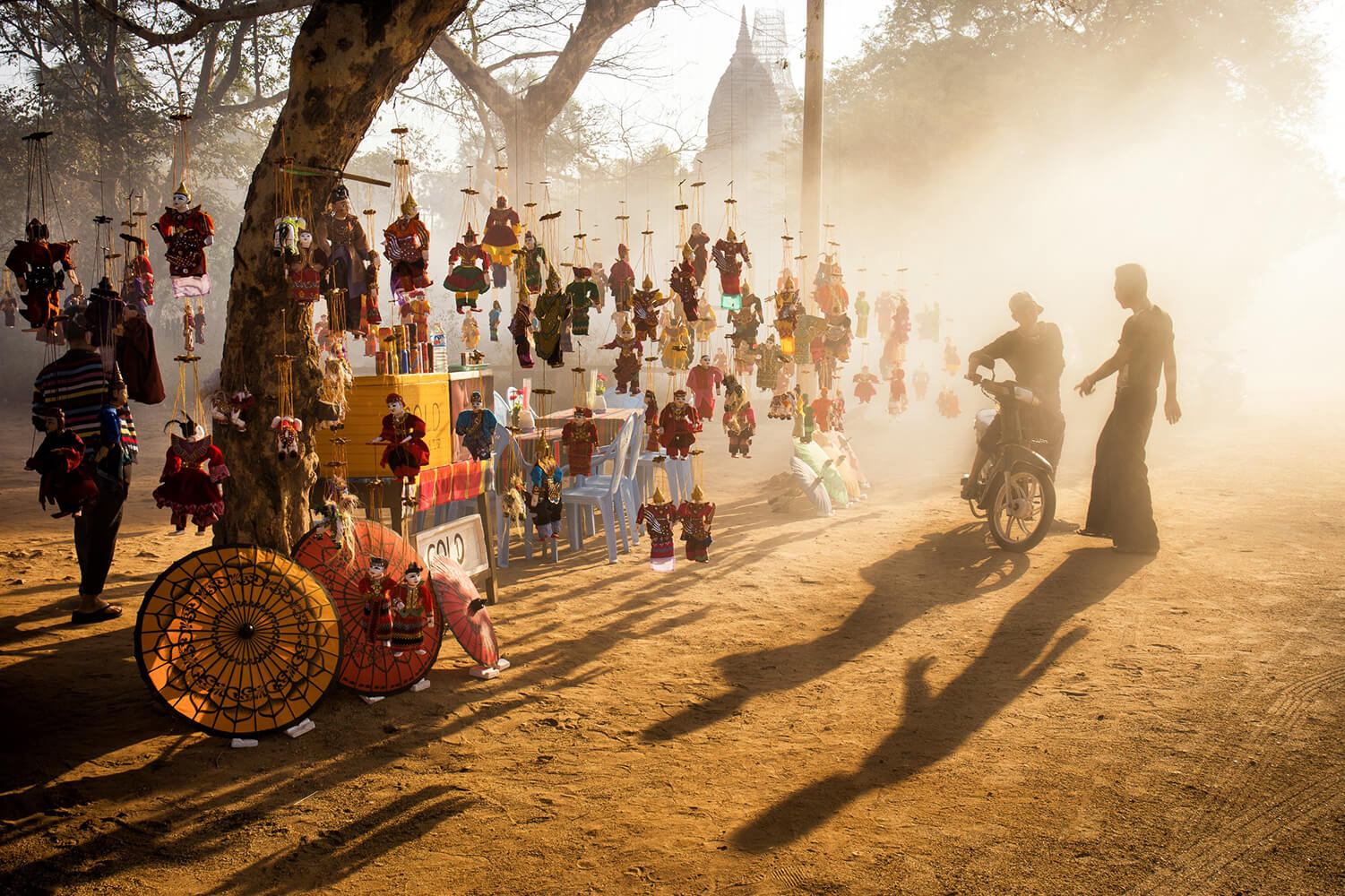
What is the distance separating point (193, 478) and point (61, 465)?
0.77 meters

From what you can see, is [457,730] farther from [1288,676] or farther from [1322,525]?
[1322,525]

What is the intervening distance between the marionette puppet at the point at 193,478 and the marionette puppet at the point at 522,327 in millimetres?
1737

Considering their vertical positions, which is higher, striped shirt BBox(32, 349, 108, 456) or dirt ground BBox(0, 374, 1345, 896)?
striped shirt BBox(32, 349, 108, 456)

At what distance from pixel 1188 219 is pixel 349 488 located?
61.0 feet

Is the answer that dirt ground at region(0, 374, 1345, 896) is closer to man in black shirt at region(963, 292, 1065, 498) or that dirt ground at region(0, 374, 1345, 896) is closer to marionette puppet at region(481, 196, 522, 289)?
man in black shirt at region(963, 292, 1065, 498)

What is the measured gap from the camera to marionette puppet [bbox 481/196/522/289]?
570 cm

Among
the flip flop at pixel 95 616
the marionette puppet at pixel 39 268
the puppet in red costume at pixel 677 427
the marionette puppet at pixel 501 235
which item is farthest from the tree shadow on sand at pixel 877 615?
the marionette puppet at pixel 39 268

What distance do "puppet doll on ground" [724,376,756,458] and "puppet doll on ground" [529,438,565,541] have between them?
1.24 meters

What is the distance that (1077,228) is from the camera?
1820 centimetres

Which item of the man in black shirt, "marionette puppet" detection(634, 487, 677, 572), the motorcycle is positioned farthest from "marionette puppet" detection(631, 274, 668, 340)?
the man in black shirt

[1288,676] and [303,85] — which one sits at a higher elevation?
[303,85]

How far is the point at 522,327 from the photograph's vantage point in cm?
543

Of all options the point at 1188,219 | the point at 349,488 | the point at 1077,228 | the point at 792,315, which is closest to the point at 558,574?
the point at 349,488

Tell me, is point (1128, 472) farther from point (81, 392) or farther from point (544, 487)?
point (81, 392)
